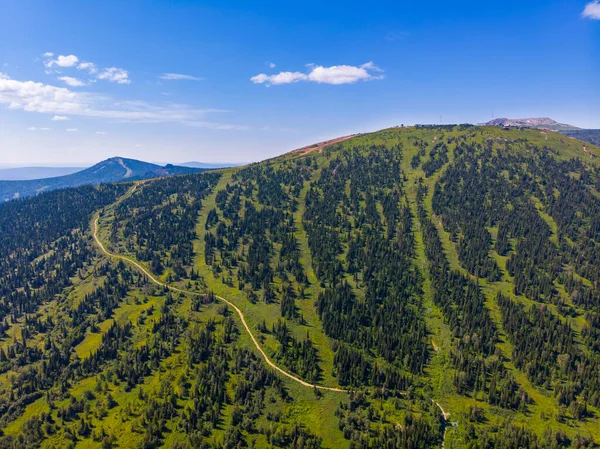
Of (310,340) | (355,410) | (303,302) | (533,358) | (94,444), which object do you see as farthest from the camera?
(303,302)

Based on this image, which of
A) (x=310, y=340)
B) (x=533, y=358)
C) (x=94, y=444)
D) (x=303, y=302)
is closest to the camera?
(x=94, y=444)

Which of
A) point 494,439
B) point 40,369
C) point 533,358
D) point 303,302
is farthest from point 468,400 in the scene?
point 40,369

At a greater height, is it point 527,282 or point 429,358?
point 527,282

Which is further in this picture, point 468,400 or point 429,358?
point 429,358

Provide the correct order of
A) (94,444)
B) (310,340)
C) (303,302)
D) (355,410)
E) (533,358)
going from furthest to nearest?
(303,302) → (310,340) → (533,358) → (355,410) → (94,444)

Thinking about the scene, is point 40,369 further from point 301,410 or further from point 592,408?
point 592,408

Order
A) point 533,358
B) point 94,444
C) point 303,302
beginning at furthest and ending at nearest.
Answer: point 303,302 < point 533,358 < point 94,444

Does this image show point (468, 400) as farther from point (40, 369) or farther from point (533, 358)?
point (40, 369)

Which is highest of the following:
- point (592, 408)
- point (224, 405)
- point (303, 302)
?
point (303, 302)

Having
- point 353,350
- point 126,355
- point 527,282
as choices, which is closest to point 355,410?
point 353,350
